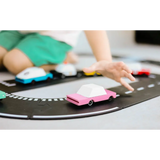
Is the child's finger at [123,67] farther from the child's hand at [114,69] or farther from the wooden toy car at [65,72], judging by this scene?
the wooden toy car at [65,72]

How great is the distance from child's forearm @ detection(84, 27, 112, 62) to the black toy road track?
122mm

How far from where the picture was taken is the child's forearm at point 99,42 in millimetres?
792

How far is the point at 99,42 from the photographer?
814mm

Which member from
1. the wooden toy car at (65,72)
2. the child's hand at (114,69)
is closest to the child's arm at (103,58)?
the child's hand at (114,69)

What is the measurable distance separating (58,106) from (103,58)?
26 centimetres

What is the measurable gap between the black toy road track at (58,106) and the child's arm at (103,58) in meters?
0.05

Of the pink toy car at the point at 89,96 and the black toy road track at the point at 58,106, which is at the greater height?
the pink toy car at the point at 89,96

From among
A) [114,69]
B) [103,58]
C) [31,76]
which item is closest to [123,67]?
[114,69]

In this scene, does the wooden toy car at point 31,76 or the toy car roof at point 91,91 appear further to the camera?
the wooden toy car at point 31,76

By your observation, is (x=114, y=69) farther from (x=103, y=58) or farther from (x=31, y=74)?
(x=31, y=74)
